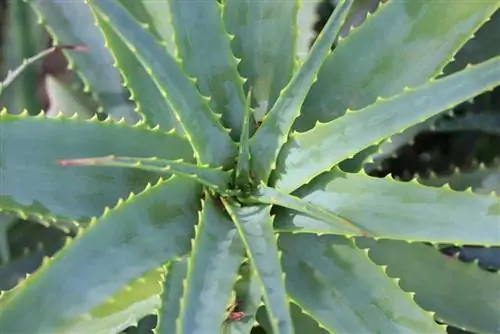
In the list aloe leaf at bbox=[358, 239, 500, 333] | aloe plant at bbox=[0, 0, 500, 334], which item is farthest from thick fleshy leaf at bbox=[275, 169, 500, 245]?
aloe leaf at bbox=[358, 239, 500, 333]

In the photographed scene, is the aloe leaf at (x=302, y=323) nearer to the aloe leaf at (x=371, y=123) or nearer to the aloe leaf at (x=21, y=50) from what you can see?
the aloe leaf at (x=371, y=123)

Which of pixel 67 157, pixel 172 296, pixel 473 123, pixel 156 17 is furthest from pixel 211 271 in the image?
pixel 473 123

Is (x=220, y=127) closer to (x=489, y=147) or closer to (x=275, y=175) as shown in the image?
(x=275, y=175)

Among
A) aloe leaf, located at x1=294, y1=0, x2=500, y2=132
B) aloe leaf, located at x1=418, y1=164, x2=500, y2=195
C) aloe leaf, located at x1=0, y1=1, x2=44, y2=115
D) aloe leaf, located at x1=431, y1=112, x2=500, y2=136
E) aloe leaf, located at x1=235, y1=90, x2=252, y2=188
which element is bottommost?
aloe leaf, located at x1=235, y1=90, x2=252, y2=188

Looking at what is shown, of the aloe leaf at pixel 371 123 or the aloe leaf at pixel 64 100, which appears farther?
the aloe leaf at pixel 64 100

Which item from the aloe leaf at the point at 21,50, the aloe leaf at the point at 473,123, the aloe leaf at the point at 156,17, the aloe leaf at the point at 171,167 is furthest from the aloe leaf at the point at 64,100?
the aloe leaf at the point at 473,123

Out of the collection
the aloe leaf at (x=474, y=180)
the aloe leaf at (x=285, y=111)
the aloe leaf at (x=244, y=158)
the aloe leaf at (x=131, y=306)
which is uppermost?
the aloe leaf at (x=474, y=180)

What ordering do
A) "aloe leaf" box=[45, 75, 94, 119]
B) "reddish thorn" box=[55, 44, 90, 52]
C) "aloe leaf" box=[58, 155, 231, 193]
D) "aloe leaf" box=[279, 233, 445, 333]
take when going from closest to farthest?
"aloe leaf" box=[58, 155, 231, 193]
"aloe leaf" box=[279, 233, 445, 333]
"reddish thorn" box=[55, 44, 90, 52]
"aloe leaf" box=[45, 75, 94, 119]

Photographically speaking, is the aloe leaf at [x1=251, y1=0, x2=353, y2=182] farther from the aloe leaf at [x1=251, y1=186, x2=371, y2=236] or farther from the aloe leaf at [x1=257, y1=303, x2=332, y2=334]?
the aloe leaf at [x1=257, y1=303, x2=332, y2=334]
